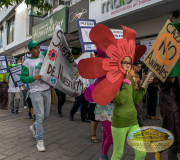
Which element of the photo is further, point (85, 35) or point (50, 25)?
point (50, 25)

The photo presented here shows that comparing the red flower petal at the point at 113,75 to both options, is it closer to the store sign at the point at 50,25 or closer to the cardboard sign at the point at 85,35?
the cardboard sign at the point at 85,35

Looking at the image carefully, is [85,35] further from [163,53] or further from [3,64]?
[3,64]

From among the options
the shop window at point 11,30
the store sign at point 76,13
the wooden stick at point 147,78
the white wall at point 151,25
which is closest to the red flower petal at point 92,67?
the wooden stick at point 147,78

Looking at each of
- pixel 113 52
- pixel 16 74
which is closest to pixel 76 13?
pixel 16 74

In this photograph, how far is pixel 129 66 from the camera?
2.19 meters

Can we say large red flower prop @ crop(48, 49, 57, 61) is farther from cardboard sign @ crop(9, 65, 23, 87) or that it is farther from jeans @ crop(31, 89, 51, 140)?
cardboard sign @ crop(9, 65, 23, 87)

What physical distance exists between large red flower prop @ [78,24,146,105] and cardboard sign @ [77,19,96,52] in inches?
70.9

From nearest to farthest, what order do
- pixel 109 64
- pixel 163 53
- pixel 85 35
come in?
pixel 163 53
pixel 109 64
pixel 85 35

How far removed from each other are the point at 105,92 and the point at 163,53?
670 mm

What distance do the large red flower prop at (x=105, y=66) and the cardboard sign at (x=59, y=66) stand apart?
4.84 feet

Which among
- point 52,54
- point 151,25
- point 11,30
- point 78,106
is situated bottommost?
point 78,106

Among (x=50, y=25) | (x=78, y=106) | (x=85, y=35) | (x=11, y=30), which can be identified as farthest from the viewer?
(x=11, y=30)

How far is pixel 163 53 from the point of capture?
2029mm

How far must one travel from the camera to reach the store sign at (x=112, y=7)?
604cm
